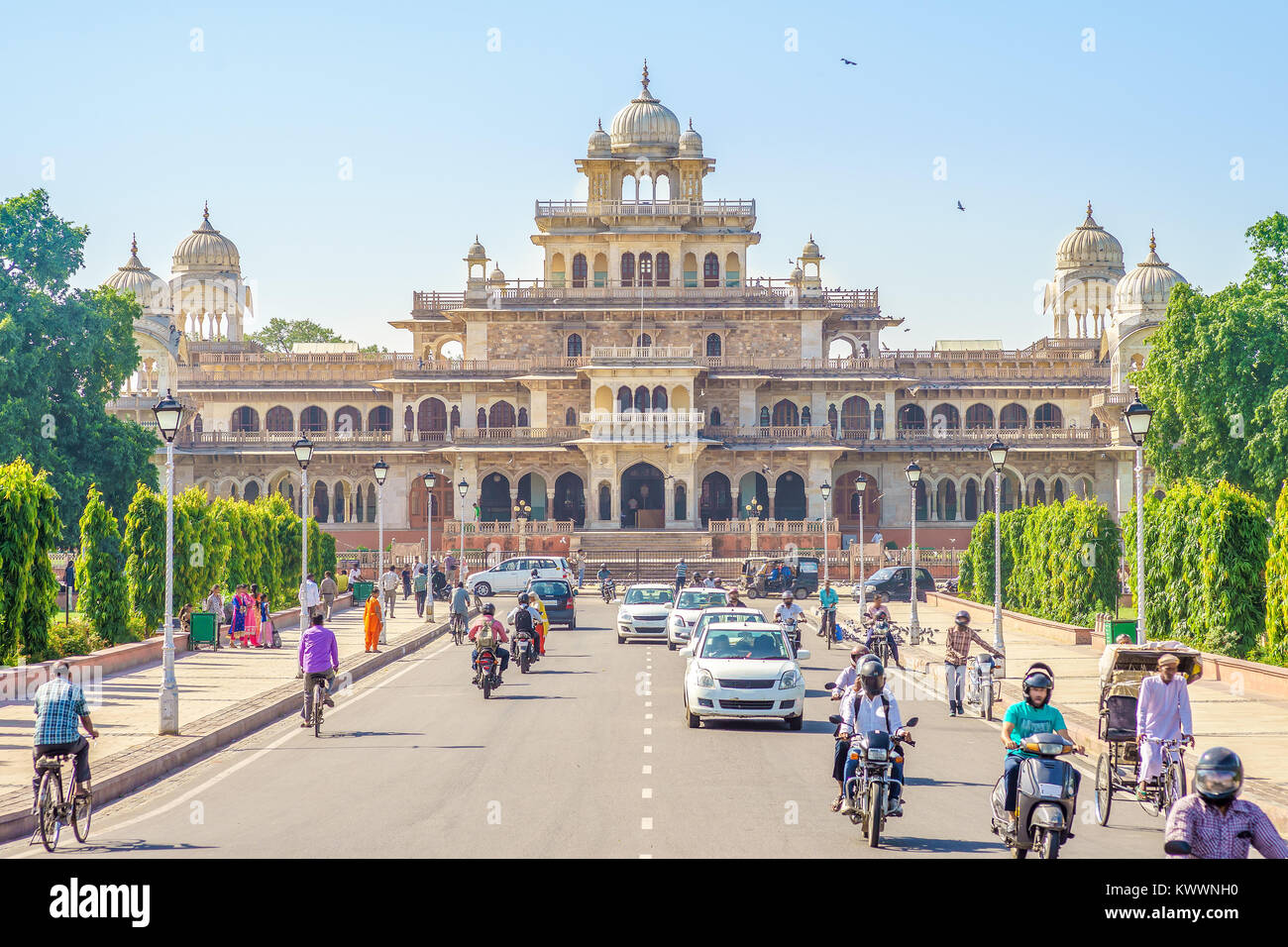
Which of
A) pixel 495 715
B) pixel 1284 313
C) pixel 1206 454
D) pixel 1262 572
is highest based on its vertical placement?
pixel 1284 313

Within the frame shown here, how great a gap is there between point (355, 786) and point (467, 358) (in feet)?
204

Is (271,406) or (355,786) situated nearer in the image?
(355,786)

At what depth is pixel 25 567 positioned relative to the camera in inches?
974

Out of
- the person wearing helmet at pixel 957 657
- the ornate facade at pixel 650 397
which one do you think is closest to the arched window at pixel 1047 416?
the ornate facade at pixel 650 397

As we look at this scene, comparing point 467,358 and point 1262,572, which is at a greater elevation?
point 467,358

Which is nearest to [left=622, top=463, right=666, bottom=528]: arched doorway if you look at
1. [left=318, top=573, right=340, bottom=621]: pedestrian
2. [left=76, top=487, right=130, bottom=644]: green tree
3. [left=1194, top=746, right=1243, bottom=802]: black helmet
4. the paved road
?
[left=318, top=573, right=340, bottom=621]: pedestrian

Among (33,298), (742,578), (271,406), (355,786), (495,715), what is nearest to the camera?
(355,786)

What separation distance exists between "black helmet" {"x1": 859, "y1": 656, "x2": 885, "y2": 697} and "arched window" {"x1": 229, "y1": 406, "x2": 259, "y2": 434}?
71592mm

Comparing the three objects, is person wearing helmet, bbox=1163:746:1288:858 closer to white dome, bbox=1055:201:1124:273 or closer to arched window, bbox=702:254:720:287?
arched window, bbox=702:254:720:287

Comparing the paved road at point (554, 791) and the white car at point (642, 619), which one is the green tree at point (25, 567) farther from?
the white car at point (642, 619)

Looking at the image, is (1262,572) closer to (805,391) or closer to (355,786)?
(355,786)

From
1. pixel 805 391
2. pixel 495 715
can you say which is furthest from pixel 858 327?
pixel 495 715

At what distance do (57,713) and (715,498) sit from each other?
62.5 meters

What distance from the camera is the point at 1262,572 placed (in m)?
29.0
